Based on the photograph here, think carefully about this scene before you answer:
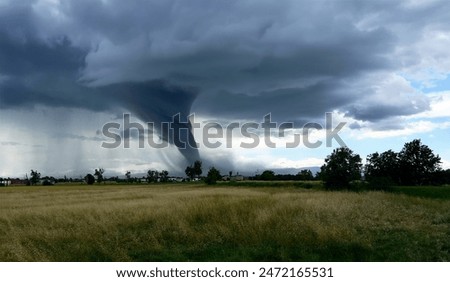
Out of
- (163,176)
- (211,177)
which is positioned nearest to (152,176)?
(163,176)

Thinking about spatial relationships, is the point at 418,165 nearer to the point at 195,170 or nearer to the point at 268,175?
the point at 268,175

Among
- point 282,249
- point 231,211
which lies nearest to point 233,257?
point 282,249

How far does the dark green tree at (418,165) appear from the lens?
110m

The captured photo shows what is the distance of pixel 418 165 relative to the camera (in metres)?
112

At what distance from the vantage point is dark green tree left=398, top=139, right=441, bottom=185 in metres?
110

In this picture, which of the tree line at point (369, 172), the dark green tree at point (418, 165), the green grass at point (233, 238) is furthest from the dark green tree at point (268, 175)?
the green grass at point (233, 238)

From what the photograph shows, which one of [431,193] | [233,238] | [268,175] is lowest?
[431,193]

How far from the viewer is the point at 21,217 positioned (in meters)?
19.7

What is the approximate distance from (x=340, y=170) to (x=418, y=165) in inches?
2282

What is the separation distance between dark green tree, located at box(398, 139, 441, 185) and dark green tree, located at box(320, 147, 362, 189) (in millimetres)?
50248

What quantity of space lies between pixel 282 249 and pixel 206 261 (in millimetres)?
2205

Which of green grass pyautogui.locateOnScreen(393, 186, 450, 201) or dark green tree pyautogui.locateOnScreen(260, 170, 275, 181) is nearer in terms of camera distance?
green grass pyautogui.locateOnScreen(393, 186, 450, 201)

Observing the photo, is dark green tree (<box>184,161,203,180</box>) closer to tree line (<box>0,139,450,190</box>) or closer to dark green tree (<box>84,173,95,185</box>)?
tree line (<box>0,139,450,190</box>)

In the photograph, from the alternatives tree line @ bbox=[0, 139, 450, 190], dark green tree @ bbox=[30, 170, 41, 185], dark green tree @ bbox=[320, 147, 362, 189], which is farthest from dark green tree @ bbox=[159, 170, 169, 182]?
dark green tree @ bbox=[320, 147, 362, 189]
